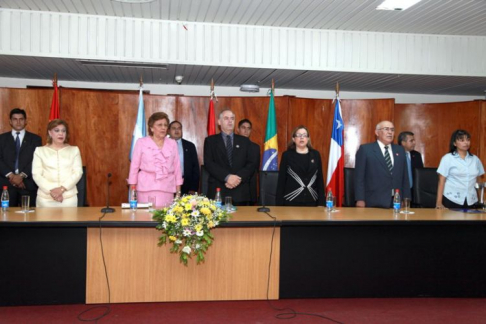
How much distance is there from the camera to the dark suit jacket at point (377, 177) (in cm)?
443

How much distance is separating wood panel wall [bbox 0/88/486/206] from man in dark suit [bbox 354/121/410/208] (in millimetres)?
2640

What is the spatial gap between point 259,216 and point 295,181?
0.88 m

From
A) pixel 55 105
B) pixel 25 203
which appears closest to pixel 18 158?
pixel 55 105

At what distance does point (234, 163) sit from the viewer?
468cm

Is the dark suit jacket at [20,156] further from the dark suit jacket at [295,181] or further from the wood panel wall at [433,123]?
the wood panel wall at [433,123]

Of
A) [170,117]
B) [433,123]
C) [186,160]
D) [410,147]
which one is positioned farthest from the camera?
[433,123]

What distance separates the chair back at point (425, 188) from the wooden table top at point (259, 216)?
84 centimetres

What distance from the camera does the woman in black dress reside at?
4.40 metres

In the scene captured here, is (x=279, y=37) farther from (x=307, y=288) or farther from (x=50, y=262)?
(x=50, y=262)

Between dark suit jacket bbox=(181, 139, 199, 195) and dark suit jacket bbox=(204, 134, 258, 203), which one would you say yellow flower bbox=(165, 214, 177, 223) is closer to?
dark suit jacket bbox=(204, 134, 258, 203)

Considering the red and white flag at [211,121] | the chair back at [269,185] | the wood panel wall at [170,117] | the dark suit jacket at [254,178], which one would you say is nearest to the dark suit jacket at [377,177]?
the chair back at [269,185]

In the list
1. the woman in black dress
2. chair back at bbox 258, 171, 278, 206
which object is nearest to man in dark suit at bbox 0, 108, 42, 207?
chair back at bbox 258, 171, 278, 206

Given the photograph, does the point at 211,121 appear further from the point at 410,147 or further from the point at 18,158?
the point at 410,147

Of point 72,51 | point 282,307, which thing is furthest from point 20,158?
point 282,307
